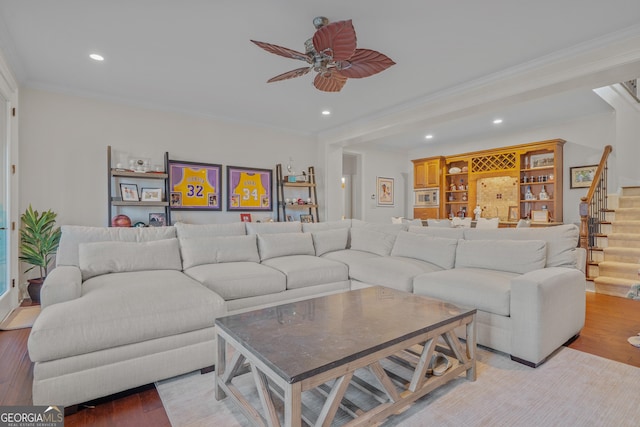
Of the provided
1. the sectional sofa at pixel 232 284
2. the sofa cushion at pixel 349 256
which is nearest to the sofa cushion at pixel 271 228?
the sectional sofa at pixel 232 284

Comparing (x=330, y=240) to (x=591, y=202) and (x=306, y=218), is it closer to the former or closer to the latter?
(x=306, y=218)

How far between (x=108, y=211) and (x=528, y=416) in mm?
4657

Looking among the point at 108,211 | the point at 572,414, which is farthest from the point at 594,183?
the point at 108,211

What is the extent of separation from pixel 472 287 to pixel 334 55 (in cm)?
201

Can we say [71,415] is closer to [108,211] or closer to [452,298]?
[452,298]

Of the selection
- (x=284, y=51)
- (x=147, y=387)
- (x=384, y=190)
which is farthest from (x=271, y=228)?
(x=384, y=190)

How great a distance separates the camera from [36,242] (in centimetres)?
354

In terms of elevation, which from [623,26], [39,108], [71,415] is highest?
[623,26]

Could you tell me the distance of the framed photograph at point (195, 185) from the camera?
4715mm

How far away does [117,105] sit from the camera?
4.30m

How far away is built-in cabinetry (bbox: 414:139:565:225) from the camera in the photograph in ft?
19.4

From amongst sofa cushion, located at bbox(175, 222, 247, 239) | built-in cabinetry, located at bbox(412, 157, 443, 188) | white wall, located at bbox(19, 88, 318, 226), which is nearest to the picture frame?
white wall, located at bbox(19, 88, 318, 226)

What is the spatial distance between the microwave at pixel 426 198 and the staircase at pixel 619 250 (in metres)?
3.11

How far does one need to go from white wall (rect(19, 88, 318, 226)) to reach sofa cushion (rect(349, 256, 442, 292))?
2.75 metres
